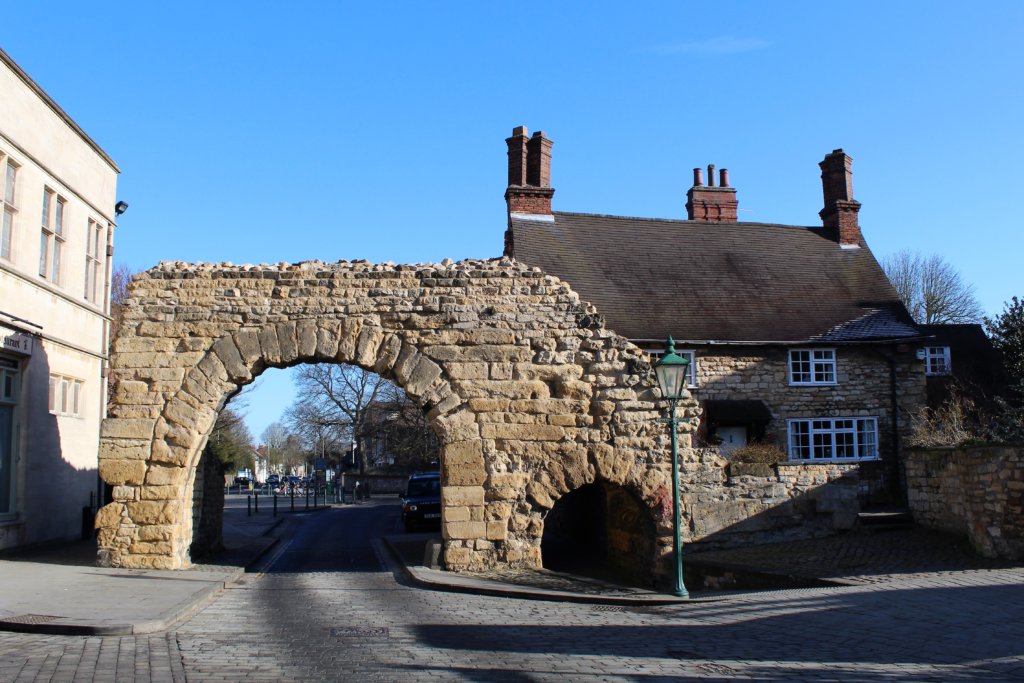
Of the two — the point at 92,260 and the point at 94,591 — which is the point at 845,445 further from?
the point at 92,260

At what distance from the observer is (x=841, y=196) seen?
2748 centimetres

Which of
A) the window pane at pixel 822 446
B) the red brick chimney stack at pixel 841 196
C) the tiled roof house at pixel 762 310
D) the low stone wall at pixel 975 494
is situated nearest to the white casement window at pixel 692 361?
the tiled roof house at pixel 762 310

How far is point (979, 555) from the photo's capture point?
1247 cm

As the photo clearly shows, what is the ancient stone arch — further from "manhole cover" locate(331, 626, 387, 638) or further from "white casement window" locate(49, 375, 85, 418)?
"white casement window" locate(49, 375, 85, 418)

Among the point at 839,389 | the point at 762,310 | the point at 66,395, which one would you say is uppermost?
the point at 762,310

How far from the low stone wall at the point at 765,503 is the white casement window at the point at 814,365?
788 centimetres

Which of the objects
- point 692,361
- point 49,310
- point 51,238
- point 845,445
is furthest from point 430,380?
point 845,445

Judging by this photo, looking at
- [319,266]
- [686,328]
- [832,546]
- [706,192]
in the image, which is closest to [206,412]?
[319,266]

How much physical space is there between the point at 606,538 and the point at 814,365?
28.5ft

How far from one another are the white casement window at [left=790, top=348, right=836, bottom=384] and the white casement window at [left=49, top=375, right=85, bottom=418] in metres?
16.5

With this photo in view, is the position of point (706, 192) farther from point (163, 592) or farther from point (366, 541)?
point (163, 592)

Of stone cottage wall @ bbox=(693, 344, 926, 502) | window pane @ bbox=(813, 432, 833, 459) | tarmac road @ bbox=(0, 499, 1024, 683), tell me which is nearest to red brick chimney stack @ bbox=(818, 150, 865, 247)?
stone cottage wall @ bbox=(693, 344, 926, 502)

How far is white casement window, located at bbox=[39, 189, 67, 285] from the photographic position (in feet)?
55.5

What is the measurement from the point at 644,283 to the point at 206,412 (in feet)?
46.1
